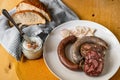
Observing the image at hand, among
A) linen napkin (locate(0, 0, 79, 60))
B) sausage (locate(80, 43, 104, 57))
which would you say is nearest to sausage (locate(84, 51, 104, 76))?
sausage (locate(80, 43, 104, 57))

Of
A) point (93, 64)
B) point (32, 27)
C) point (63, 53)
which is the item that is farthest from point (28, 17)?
point (93, 64)

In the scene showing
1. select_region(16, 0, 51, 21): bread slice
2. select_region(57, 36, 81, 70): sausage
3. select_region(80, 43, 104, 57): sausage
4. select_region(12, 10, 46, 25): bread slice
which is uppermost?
select_region(16, 0, 51, 21): bread slice

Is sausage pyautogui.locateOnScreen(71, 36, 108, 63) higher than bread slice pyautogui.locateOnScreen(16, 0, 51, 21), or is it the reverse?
bread slice pyautogui.locateOnScreen(16, 0, 51, 21)

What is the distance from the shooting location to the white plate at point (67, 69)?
1054mm

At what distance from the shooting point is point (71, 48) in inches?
44.9

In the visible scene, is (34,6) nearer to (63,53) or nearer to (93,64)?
(63,53)

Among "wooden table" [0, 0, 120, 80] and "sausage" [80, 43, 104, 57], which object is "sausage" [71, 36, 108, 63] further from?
"wooden table" [0, 0, 120, 80]

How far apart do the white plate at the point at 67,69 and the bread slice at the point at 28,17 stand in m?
0.09

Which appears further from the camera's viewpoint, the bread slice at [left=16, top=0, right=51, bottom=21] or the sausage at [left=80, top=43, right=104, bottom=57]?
the bread slice at [left=16, top=0, right=51, bottom=21]

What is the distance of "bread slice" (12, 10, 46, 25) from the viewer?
120cm

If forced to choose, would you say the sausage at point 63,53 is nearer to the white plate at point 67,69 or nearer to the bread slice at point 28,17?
the white plate at point 67,69

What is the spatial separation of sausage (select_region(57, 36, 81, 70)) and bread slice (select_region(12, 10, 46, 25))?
0.55 ft

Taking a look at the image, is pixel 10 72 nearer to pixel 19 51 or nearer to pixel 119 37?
pixel 19 51

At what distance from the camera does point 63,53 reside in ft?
3.58
